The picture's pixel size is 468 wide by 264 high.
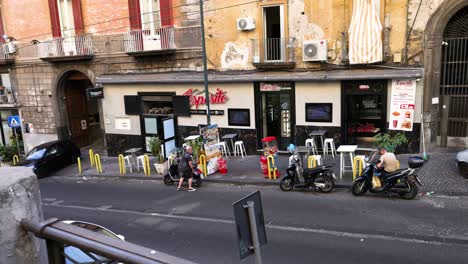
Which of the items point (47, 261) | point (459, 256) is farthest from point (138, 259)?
point (459, 256)

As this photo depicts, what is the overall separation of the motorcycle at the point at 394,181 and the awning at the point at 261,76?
186 inches

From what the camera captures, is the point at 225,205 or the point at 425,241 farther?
the point at 225,205

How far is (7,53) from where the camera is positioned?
2527 cm

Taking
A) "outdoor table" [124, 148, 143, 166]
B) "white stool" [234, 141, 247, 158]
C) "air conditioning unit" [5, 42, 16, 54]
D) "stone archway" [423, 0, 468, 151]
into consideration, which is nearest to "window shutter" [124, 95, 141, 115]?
"outdoor table" [124, 148, 143, 166]

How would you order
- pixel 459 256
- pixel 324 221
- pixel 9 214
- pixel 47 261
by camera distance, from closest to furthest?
pixel 9 214, pixel 47 261, pixel 459 256, pixel 324 221

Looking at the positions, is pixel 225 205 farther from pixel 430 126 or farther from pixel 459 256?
pixel 430 126

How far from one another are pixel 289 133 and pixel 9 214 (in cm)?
1701

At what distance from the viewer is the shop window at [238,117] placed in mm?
19016

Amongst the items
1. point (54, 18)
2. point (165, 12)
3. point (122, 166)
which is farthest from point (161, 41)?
point (54, 18)

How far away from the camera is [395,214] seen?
35.4 ft

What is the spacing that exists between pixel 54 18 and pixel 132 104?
274 inches

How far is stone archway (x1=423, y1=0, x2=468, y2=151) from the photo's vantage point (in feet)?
49.0

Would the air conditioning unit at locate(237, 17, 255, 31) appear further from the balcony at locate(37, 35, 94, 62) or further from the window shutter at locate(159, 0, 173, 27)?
the balcony at locate(37, 35, 94, 62)

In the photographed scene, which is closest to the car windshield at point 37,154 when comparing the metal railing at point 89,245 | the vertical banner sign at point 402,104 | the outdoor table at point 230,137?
the outdoor table at point 230,137
